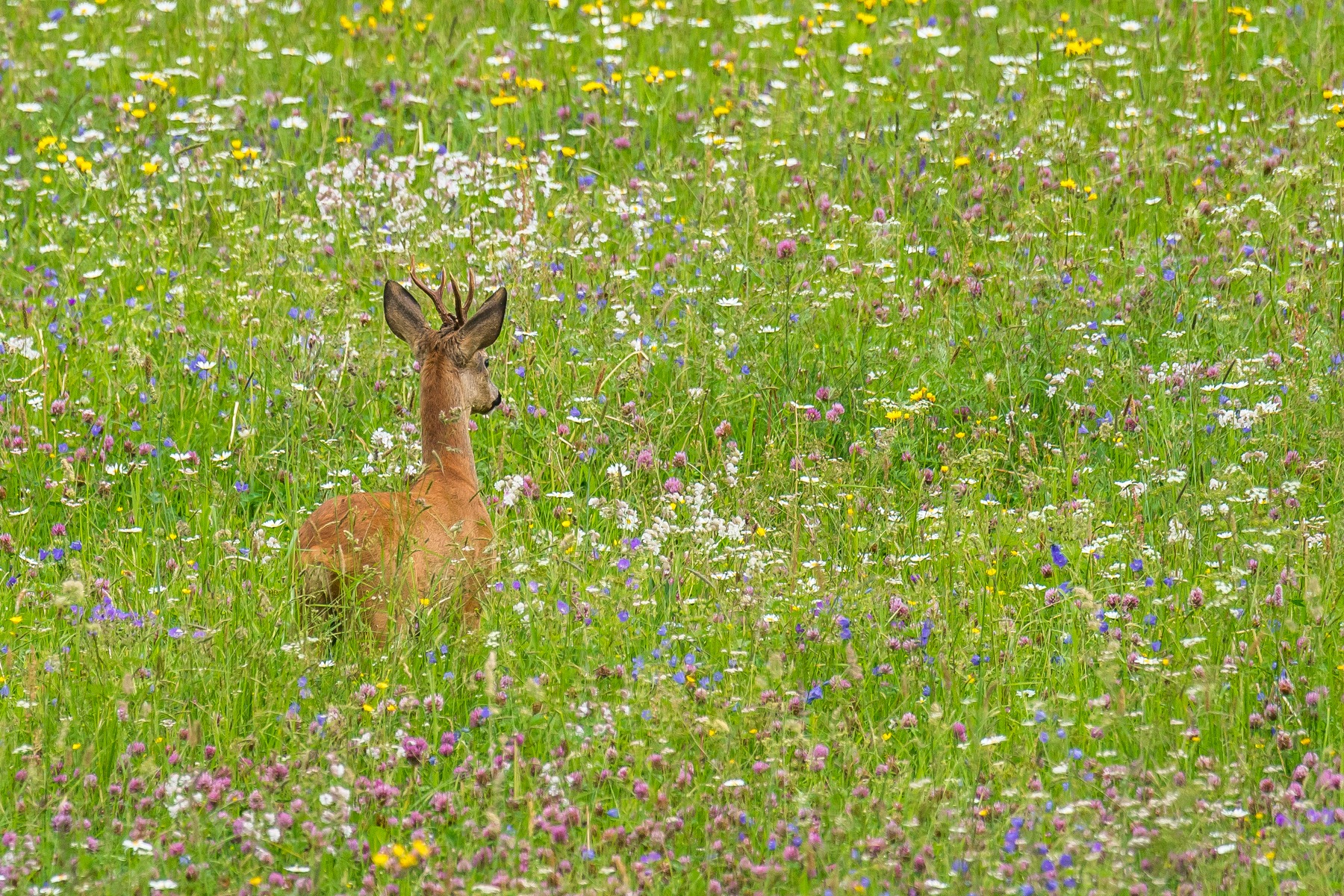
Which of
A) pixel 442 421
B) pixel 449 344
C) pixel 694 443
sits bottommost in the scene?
pixel 694 443

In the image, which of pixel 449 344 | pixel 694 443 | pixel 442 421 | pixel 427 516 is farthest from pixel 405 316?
pixel 694 443

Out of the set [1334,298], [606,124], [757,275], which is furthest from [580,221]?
[1334,298]

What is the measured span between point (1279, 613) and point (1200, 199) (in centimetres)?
345

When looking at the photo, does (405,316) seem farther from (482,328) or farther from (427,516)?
(427,516)

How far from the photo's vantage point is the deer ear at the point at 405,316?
6.20 metres

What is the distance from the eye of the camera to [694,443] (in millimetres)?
6695

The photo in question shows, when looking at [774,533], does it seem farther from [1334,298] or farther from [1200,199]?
[1200,199]

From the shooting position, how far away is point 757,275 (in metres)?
7.59

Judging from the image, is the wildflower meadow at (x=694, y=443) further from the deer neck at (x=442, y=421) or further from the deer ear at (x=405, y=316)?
the deer ear at (x=405, y=316)

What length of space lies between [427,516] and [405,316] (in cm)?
85

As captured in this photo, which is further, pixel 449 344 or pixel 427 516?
pixel 449 344

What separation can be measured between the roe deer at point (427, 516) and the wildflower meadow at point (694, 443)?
12 cm

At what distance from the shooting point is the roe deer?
5.36 meters

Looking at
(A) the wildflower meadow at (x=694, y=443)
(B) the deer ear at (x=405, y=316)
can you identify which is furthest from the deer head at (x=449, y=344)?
(A) the wildflower meadow at (x=694, y=443)
